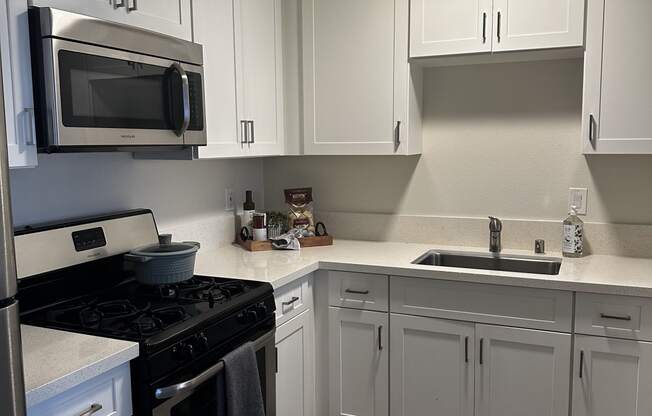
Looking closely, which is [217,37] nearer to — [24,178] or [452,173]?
[24,178]

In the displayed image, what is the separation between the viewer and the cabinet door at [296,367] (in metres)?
2.35

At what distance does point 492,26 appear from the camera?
8.06 feet

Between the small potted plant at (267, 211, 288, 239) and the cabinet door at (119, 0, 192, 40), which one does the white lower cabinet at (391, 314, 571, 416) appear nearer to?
the small potted plant at (267, 211, 288, 239)

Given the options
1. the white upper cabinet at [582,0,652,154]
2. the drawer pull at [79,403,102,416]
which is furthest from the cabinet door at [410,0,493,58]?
the drawer pull at [79,403,102,416]

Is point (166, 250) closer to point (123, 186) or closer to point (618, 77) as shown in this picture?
point (123, 186)

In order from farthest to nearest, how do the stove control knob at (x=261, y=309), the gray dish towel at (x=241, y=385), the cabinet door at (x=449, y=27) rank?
1. the cabinet door at (x=449, y=27)
2. the stove control knob at (x=261, y=309)
3. the gray dish towel at (x=241, y=385)

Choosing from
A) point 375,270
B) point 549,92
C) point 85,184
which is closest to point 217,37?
point 85,184

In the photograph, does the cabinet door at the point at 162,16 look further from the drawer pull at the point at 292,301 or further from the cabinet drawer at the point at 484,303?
the cabinet drawer at the point at 484,303

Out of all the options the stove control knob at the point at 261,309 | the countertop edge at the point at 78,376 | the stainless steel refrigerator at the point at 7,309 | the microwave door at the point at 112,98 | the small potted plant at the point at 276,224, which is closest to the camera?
the stainless steel refrigerator at the point at 7,309

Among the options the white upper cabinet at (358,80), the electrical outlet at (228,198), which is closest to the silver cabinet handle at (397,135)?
the white upper cabinet at (358,80)

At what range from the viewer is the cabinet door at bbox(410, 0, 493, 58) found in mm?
2475

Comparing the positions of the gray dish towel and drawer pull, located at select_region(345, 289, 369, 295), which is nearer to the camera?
the gray dish towel

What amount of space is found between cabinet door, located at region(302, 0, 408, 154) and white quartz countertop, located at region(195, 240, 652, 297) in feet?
1.59

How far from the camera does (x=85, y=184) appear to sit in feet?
7.00
